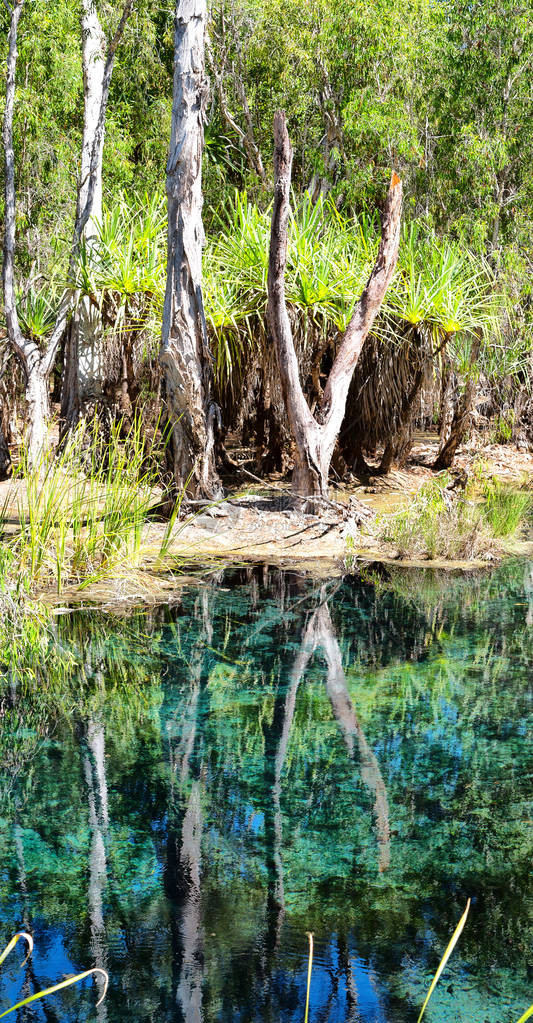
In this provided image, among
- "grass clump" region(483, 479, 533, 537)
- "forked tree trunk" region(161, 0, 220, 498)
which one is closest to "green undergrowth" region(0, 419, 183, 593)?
"forked tree trunk" region(161, 0, 220, 498)

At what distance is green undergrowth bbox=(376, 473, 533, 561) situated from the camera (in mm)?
8953

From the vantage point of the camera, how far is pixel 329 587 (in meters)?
8.09

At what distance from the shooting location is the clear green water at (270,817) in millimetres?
3156

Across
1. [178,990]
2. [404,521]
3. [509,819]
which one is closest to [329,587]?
[404,521]

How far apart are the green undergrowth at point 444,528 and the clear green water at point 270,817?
72.6 inches

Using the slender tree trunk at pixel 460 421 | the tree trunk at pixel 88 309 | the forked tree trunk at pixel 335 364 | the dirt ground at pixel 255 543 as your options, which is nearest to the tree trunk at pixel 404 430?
the slender tree trunk at pixel 460 421

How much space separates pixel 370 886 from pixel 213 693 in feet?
7.04

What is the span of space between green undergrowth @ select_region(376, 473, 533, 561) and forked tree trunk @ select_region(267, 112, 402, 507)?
2.78ft

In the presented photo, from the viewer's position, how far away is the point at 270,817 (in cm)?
425

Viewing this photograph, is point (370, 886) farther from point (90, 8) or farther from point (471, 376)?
point (90, 8)

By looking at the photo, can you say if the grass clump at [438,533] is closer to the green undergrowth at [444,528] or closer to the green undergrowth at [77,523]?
the green undergrowth at [444,528]

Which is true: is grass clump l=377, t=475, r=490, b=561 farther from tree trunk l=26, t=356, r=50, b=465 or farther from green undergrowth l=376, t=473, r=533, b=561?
tree trunk l=26, t=356, r=50, b=465

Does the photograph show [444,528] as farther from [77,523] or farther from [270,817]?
[270,817]

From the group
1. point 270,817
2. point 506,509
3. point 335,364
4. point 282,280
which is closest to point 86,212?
point 282,280
